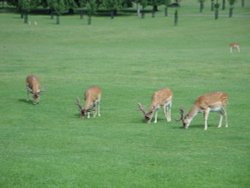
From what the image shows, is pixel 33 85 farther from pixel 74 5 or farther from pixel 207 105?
pixel 74 5

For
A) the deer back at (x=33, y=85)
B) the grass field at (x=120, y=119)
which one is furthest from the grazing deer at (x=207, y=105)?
the deer back at (x=33, y=85)

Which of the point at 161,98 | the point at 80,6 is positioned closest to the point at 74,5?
the point at 80,6

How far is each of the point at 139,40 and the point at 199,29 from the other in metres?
11.6

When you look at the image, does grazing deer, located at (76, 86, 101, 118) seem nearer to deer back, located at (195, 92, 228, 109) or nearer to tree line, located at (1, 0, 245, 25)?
deer back, located at (195, 92, 228, 109)

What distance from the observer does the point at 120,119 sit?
2320cm

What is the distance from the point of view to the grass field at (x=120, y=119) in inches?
564

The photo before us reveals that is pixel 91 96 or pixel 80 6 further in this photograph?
pixel 80 6

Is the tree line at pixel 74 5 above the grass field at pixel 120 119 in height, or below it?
above

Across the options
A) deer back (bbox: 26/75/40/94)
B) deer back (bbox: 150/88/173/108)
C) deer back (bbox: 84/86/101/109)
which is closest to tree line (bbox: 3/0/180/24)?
deer back (bbox: 26/75/40/94)

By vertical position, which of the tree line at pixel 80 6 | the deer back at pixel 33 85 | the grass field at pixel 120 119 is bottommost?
the grass field at pixel 120 119

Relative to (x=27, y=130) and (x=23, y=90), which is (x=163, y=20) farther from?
(x=27, y=130)

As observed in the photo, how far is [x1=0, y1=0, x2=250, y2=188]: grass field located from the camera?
1432 centimetres

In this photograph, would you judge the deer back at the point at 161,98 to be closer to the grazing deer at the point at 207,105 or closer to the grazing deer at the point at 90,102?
the grazing deer at the point at 207,105

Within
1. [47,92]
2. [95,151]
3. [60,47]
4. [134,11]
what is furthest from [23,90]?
[134,11]
